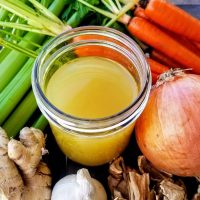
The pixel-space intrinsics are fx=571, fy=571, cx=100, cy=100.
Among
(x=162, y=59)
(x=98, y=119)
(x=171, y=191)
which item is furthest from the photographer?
(x=162, y=59)

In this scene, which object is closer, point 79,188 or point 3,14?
point 79,188

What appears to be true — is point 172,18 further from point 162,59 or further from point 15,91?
point 15,91

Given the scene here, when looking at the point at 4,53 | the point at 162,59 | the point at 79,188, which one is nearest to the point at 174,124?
the point at 79,188

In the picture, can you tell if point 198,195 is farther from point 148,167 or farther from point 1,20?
point 1,20

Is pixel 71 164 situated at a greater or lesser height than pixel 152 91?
lesser

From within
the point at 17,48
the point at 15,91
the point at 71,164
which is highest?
the point at 17,48

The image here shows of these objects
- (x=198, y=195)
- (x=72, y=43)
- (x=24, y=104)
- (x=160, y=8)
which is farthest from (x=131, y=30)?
(x=198, y=195)
